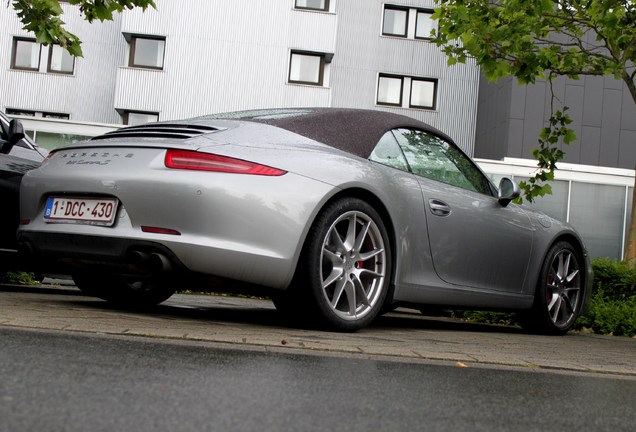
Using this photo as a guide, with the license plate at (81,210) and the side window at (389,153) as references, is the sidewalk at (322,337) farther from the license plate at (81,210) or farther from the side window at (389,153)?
the side window at (389,153)

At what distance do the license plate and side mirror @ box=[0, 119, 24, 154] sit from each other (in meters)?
1.69

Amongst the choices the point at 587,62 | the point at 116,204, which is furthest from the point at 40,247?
the point at 587,62

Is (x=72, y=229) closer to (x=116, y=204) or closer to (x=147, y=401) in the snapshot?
(x=116, y=204)

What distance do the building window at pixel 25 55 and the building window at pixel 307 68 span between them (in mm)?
8211

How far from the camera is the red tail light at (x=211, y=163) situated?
4731 mm

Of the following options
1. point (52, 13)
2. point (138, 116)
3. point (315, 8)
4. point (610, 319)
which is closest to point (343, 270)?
point (610, 319)

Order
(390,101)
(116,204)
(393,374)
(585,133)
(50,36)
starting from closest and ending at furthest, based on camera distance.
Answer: (393,374)
(116,204)
(50,36)
(585,133)
(390,101)

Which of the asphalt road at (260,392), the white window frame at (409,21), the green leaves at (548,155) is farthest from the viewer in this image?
the white window frame at (409,21)

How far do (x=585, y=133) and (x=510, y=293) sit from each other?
2297cm

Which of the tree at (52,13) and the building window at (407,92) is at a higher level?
the building window at (407,92)

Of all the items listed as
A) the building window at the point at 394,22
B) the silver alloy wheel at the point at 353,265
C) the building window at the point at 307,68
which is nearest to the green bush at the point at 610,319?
the silver alloy wheel at the point at 353,265

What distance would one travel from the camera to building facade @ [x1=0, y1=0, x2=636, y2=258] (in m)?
28.5

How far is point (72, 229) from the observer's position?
196 inches

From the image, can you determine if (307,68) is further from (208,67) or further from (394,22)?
(394,22)
